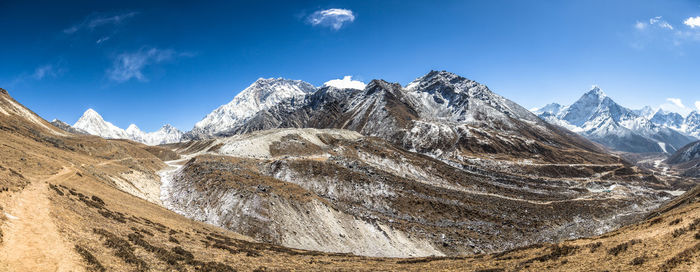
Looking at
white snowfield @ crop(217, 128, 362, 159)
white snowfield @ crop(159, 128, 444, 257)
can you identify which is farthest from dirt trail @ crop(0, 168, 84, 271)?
white snowfield @ crop(217, 128, 362, 159)

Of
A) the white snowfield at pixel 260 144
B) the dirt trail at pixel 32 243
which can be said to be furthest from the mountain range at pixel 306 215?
the white snowfield at pixel 260 144

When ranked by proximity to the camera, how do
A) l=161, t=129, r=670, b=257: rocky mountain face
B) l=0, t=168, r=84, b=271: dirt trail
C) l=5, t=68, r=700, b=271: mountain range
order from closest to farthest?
l=0, t=168, r=84, b=271: dirt trail → l=5, t=68, r=700, b=271: mountain range → l=161, t=129, r=670, b=257: rocky mountain face

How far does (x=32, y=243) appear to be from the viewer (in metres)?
19.6

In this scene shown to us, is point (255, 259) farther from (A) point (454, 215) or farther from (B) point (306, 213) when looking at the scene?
(A) point (454, 215)

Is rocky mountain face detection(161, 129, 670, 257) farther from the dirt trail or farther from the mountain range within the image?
the dirt trail

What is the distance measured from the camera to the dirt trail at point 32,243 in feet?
56.7

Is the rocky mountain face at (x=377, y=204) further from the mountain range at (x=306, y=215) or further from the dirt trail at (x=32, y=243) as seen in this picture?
the dirt trail at (x=32, y=243)

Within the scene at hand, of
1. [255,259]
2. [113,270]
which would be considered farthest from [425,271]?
[113,270]

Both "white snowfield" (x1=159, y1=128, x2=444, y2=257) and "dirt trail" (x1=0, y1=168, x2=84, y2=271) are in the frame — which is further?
"white snowfield" (x1=159, y1=128, x2=444, y2=257)

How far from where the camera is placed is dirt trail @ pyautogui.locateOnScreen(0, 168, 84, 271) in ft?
56.7

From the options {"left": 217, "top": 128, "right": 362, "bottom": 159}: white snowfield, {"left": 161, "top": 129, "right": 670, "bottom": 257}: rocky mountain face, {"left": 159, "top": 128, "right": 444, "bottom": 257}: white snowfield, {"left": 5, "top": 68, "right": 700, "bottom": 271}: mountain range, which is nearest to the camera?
{"left": 5, "top": 68, "right": 700, "bottom": 271}: mountain range

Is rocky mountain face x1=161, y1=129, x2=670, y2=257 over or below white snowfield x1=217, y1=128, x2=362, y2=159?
below

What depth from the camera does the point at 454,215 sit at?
7762 cm

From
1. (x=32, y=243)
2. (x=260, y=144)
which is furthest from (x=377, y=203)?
(x=260, y=144)
